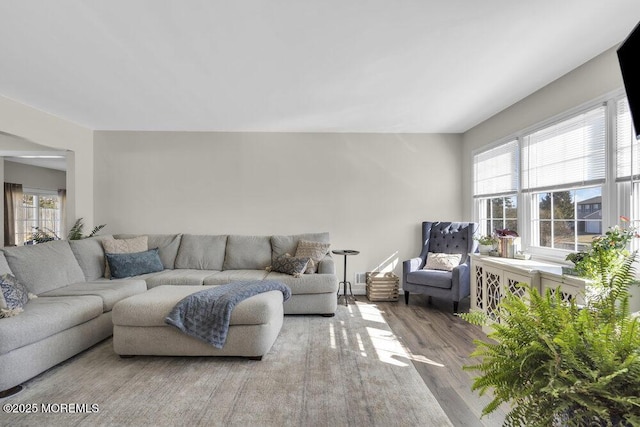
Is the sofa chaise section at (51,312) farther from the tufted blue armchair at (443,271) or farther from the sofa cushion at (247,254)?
the tufted blue armchair at (443,271)

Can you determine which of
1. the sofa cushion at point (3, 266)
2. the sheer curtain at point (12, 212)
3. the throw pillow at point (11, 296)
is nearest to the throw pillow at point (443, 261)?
the throw pillow at point (11, 296)

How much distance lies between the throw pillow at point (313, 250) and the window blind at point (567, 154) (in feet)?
8.14

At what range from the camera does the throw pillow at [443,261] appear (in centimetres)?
437

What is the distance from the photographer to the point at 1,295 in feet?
7.98

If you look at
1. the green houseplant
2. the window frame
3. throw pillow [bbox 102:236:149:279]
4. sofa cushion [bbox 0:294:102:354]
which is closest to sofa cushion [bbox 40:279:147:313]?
sofa cushion [bbox 0:294:102:354]

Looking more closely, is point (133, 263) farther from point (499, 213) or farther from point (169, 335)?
point (499, 213)

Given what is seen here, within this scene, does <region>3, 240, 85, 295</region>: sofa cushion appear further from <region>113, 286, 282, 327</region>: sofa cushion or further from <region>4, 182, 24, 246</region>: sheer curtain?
<region>4, 182, 24, 246</region>: sheer curtain

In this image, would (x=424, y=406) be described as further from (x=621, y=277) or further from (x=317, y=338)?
(x=621, y=277)

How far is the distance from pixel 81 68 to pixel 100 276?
240cm

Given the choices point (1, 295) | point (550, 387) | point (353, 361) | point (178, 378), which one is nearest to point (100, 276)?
point (1, 295)

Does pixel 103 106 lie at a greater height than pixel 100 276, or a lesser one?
greater

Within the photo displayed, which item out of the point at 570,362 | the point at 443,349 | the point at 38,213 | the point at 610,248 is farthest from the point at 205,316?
the point at 38,213

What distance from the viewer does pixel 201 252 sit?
176 inches

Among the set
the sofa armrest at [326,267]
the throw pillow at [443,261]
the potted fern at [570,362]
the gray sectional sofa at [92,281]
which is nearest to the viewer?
the potted fern at [570,362]
